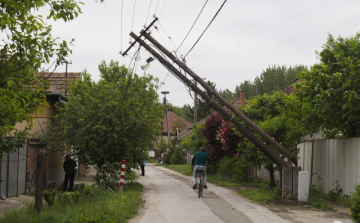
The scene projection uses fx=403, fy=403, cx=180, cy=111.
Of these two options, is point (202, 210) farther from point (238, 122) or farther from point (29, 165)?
point (29, 165)

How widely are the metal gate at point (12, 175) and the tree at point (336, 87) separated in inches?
356

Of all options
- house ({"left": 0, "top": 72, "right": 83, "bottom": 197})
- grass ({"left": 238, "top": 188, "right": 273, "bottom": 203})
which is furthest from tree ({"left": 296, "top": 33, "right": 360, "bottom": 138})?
house ({"left": 0, "top": 72, "right": 83, "bottom": 197})

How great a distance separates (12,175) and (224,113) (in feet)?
24.5

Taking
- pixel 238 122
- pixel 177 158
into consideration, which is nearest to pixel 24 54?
pixel 238 122

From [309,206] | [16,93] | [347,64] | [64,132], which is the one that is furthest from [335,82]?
[64,132]

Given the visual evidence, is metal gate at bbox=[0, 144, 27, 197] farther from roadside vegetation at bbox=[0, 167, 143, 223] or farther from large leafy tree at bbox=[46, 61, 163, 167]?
roadside vegetation at bbox=[0, 167, 143, 223]

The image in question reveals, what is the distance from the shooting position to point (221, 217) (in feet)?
31.9

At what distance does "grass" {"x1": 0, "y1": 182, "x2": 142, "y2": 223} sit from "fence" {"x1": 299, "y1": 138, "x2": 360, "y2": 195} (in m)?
6.20

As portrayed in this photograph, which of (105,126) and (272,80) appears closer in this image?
(105,126)

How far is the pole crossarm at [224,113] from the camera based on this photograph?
13.7 m

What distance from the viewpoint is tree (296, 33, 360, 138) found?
1079 cm

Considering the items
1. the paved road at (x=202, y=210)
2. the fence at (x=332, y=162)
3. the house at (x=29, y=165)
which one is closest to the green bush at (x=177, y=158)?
the house at (x=29, y=165)

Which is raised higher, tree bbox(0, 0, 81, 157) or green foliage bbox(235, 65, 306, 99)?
green foliage bbox(235, 65, 306, 99)

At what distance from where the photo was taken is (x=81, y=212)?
354 inches
